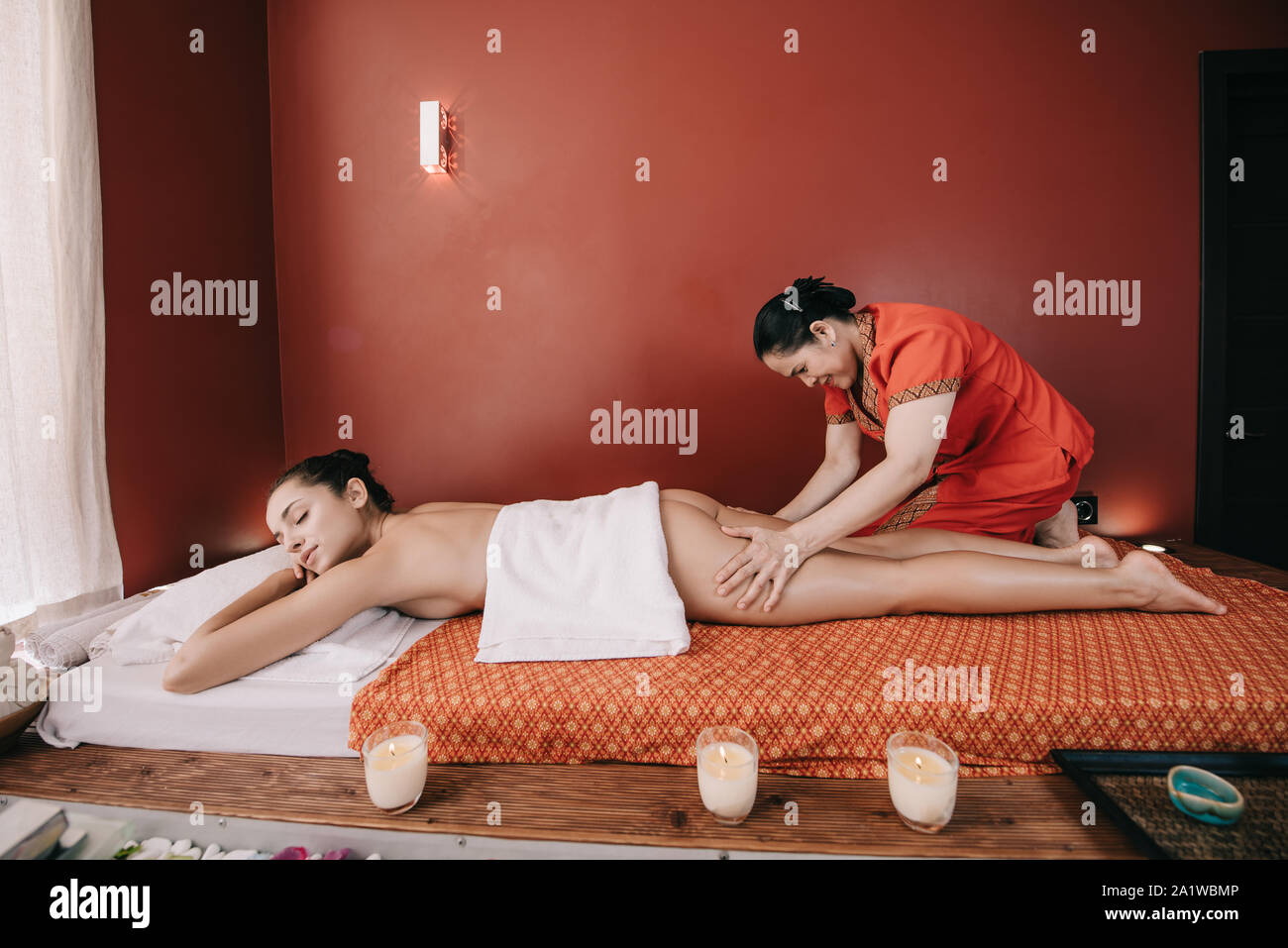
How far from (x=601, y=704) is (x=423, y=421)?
1.80 metres

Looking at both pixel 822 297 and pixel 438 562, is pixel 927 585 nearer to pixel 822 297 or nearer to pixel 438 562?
pixel 822 297

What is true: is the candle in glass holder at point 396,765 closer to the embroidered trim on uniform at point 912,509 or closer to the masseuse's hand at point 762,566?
the masseuse's hand at point 762,566

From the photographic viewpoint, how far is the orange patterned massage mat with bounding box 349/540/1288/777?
1.05 meters

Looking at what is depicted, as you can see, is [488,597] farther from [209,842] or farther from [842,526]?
[842,526]

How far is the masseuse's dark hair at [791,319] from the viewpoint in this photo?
1.55 metres

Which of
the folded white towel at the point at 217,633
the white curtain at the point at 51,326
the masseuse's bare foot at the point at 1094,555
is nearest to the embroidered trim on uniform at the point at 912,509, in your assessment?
the masseuse's bare foot at the point at 1094,555

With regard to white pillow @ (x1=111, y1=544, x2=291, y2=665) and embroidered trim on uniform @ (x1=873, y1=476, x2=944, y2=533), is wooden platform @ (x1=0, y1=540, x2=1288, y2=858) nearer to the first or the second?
white pillow @ (x1=111, y1=544, x2=291, y2=665)

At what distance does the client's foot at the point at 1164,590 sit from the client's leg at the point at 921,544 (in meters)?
0.15

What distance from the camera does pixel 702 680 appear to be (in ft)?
3.80

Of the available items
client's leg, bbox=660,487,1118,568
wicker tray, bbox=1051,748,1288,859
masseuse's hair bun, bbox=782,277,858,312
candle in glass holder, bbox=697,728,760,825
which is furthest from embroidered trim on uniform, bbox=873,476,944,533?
candle in glass holder, bbox=697,728,760,825

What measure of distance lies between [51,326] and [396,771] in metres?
1.55

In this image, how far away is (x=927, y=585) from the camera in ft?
4.60

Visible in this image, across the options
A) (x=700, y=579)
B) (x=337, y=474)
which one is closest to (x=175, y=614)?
(x=337, y=474)

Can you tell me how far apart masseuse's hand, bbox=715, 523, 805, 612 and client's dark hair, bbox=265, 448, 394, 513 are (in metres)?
0.99
